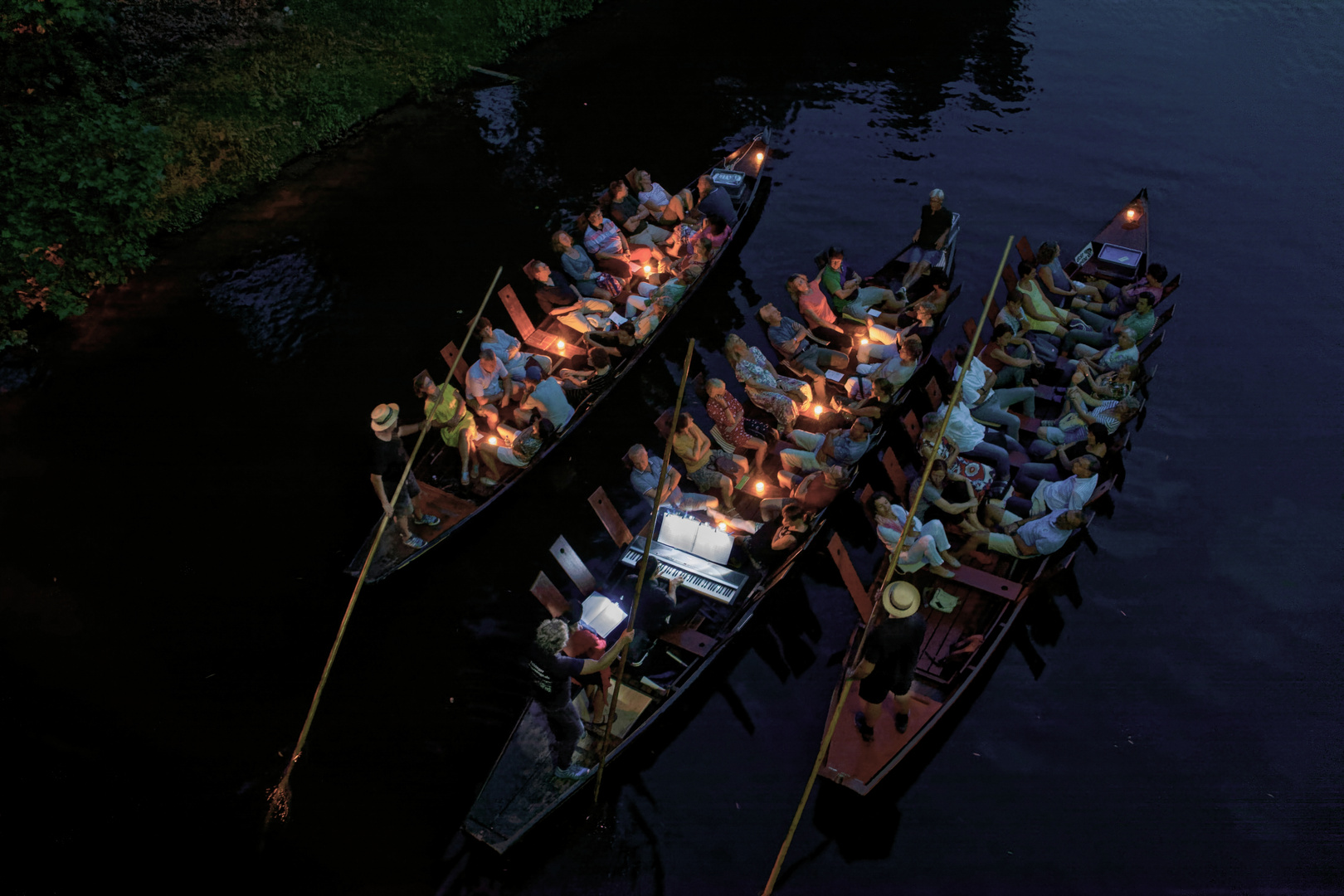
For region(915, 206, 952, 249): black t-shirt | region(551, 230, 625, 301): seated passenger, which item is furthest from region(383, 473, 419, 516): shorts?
region(915, 206, 952, 249): black t-shirt

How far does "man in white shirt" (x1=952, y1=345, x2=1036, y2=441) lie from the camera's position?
11516 mm

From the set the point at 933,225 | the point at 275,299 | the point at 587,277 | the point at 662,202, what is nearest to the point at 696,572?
the point at 587,277

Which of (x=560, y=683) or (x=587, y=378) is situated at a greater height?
(x=560, y=683)

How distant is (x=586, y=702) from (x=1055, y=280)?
9.88 meters

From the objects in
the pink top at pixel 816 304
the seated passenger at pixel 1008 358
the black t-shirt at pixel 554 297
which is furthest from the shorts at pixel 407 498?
the seated passenger at pixel 1008 358

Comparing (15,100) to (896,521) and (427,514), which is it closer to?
(427,514)

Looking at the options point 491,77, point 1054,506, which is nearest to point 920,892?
point 1054,506

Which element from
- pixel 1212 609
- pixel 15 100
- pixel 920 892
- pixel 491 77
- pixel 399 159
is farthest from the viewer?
pixel 491 77

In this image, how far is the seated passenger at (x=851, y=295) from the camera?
13375mm

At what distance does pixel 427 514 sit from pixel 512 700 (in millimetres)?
2833

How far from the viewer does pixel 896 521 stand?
10.1 meters

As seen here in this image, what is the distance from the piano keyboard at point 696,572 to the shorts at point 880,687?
1970mm

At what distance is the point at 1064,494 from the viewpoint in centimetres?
1002

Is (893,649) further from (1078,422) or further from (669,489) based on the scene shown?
(1078,422)
